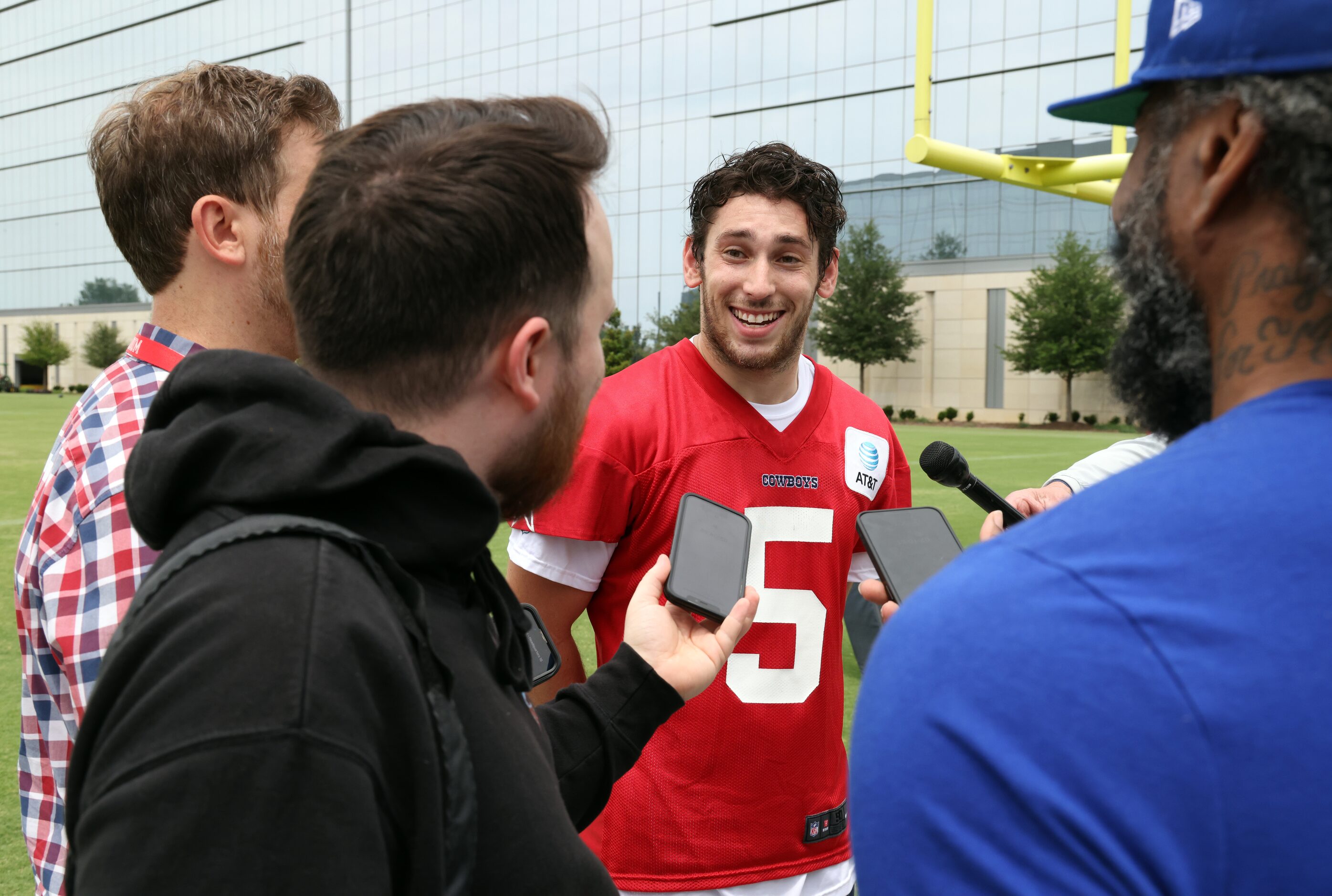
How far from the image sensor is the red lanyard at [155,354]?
192 cm

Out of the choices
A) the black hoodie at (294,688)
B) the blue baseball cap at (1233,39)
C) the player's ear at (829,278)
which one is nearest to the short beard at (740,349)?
the player's ear at (829,278)

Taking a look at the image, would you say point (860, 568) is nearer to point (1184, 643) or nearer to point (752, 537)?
point (752, 537)

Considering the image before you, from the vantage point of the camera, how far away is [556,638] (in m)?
2.92

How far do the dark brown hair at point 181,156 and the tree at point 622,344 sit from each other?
40711 millimetres

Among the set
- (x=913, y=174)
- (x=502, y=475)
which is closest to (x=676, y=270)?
(x=913, y=174)

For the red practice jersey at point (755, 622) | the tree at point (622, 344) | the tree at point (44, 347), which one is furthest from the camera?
the tree at point (44, 347)

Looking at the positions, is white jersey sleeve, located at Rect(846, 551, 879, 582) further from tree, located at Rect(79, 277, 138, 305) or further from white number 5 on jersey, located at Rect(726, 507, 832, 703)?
tree, located at Rect(79, 277, 138, 305)

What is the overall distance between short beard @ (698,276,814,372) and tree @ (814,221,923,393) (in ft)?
134

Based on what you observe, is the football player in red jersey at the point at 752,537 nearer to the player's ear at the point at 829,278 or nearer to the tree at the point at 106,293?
the player's ear at the point at 829,278

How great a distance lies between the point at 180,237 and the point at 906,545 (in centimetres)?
157

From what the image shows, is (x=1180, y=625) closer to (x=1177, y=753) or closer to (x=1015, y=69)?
(x=1177, y=753)

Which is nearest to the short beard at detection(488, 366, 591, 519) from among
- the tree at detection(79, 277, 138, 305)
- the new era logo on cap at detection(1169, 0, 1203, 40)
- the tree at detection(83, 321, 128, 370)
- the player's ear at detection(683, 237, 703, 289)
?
the new era logo on cap at detection(1169, 0, 1203, 40)

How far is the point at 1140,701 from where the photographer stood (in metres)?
0.78

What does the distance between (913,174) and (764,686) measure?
142 ft
